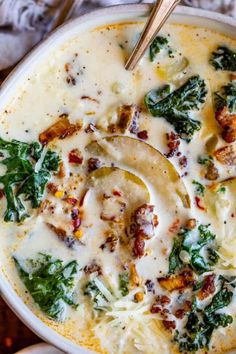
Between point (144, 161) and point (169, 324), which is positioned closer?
point (144, 161)

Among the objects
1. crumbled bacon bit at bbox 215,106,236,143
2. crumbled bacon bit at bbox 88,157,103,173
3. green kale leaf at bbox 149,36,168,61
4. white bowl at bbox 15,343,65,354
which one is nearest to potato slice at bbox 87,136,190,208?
crumbled bacon bit at bbox 88,157,103,173

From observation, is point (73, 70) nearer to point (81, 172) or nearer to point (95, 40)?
point (95, 40)

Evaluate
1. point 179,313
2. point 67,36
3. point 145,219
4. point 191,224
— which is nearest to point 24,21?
point 67,36

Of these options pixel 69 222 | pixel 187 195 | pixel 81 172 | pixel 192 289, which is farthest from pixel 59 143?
pixel 192 289

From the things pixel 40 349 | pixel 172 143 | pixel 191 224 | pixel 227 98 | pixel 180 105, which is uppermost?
pixel 227 98

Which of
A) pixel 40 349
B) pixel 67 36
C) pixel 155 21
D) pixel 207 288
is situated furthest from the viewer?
pixel 40 349

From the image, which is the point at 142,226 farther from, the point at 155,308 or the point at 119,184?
the point at 155,308

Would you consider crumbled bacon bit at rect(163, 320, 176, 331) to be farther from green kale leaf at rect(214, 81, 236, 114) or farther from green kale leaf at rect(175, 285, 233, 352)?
green kale leaf at rect(214, 81, 236, 114)
